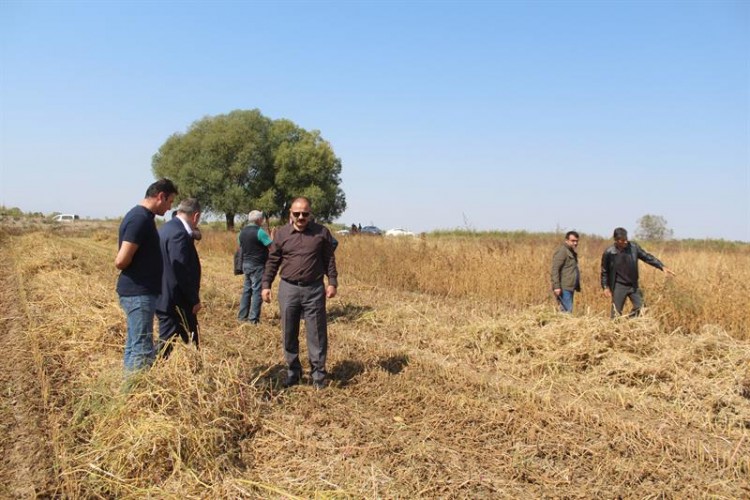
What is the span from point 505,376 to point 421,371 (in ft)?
3.18

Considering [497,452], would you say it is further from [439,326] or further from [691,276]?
[691,276]

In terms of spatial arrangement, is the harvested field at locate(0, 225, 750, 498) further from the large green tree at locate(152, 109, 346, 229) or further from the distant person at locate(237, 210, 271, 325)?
the large green tree at locate(152, 109, 346, 229)

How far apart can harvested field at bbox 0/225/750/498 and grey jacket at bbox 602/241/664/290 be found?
3.20 ft

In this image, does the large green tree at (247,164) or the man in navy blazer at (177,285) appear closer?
the man in navy blazer at (177,285)

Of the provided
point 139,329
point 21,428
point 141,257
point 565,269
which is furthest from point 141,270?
point 565,269

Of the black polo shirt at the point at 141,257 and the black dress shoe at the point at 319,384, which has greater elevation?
the black polo shirt at the point at 141,257

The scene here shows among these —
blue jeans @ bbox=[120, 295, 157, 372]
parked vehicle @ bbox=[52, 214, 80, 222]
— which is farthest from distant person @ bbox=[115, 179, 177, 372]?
parked vehicle @ bbox=[52, 214, 80, 222]

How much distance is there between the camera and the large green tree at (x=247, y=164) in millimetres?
38938

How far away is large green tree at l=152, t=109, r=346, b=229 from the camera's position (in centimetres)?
3894

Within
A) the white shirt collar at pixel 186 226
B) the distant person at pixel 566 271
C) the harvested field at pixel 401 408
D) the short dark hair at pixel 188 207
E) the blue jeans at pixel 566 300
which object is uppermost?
the short dark hair at pixel 188 207

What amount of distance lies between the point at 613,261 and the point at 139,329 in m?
6.39

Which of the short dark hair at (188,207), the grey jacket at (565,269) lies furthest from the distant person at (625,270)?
the short dark hair at (188,207)

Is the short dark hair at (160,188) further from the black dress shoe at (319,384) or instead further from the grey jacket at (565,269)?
the grey jacket at (565,269)

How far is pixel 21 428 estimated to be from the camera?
13.0 ft
